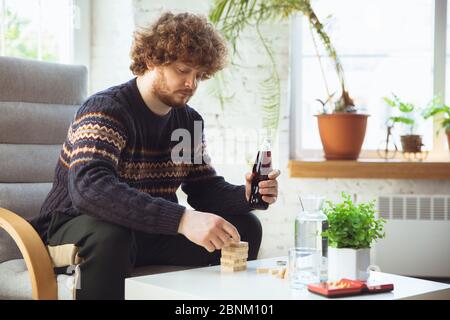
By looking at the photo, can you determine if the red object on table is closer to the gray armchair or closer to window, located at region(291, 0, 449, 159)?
the gray armchair

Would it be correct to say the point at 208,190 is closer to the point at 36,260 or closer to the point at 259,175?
the point at 259,175

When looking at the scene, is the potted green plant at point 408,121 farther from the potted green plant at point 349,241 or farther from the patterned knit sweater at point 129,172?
the potted green plant at point 349,241

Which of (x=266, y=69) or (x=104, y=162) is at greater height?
(x=266, y=69)

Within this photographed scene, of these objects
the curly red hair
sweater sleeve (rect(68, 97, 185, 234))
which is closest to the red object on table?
sweater sleeve (rect(68, 97, 185, 234))

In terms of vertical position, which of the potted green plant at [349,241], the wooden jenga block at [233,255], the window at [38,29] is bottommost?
the wooden jenga block at [233,255]

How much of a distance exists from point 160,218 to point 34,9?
184 centimetres

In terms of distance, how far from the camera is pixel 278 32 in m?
3.36

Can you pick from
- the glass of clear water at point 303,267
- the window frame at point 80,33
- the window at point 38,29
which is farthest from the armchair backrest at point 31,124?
the glass of clear water at point 303,267

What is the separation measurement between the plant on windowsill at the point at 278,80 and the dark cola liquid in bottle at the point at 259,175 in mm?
1317

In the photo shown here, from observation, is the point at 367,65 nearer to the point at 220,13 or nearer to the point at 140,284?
the point at 220,13

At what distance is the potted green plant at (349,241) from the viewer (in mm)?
1615

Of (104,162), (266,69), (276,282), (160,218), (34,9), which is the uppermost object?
(34,9)

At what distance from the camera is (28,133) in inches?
91.6

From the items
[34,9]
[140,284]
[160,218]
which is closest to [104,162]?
[160,218]
